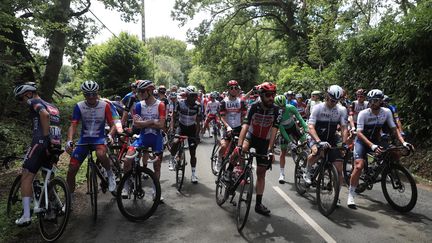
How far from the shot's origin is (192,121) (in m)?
8.96

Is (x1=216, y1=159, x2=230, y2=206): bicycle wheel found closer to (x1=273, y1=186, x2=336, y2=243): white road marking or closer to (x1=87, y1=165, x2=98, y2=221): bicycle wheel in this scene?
(x1=273, y1=186, x2=336, y2=243): white road marking

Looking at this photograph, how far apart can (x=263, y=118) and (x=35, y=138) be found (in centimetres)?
366

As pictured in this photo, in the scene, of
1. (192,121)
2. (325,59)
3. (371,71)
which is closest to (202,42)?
(325,59)

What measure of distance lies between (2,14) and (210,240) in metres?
6.47

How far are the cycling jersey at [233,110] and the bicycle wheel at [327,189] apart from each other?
9.18ft

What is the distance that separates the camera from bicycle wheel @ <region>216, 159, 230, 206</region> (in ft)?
22.1

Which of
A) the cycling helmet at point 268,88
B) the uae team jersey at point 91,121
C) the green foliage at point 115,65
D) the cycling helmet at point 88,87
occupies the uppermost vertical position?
the green foliage at point 115,65

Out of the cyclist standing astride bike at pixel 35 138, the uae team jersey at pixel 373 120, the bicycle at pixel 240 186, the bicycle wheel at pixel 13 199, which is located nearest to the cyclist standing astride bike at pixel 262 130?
the bicycle at pixel 240 186

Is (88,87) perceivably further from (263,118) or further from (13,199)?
(263,118)

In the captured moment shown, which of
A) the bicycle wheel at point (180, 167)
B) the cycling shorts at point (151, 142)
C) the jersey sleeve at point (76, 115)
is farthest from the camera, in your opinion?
the bicycle wheel at point (180, 167)

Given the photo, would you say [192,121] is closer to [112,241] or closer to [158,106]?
[158,106]

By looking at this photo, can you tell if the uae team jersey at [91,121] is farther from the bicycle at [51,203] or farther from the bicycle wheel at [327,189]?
the bicycle wheel at [327,189]

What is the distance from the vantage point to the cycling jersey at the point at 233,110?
8.70 metres

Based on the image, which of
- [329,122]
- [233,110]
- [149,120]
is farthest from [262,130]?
[233,110]
